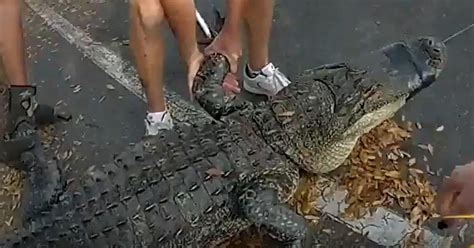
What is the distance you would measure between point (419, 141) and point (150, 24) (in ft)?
3.62

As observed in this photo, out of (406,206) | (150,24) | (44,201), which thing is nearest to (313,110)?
(406,206)

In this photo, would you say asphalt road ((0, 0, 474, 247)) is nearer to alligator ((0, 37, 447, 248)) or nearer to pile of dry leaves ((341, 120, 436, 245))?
pile of dry leaves ((341, 120, 436, 245))

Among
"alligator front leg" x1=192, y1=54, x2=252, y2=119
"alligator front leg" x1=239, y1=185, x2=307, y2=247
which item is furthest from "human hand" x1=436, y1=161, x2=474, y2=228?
"alligator front leg" x1=192, y1=54, x2=252, y2=119

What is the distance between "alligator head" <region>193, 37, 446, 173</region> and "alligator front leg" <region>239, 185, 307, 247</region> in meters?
0.23

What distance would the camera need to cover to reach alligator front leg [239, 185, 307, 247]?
8.50 feet

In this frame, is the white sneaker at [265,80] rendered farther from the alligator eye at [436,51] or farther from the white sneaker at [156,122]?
the alligator eye at [436,51]

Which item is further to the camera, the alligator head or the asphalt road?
the asphalt road

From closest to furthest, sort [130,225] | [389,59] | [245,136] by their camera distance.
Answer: [130,225], [245,136], [389,59]

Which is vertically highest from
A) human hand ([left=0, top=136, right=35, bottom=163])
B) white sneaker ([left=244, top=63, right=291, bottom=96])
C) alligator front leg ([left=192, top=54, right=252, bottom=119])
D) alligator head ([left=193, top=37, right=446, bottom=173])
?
alligator head ([left=193, top=37, right=446, bottom=173])

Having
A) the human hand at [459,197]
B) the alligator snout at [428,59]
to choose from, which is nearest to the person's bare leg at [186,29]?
the alligator snout at [428,59]

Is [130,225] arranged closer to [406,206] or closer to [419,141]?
[406,206]

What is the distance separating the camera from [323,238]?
109 inches

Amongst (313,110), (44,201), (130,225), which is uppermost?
(313,110)

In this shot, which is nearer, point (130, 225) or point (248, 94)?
point (130, 225)
